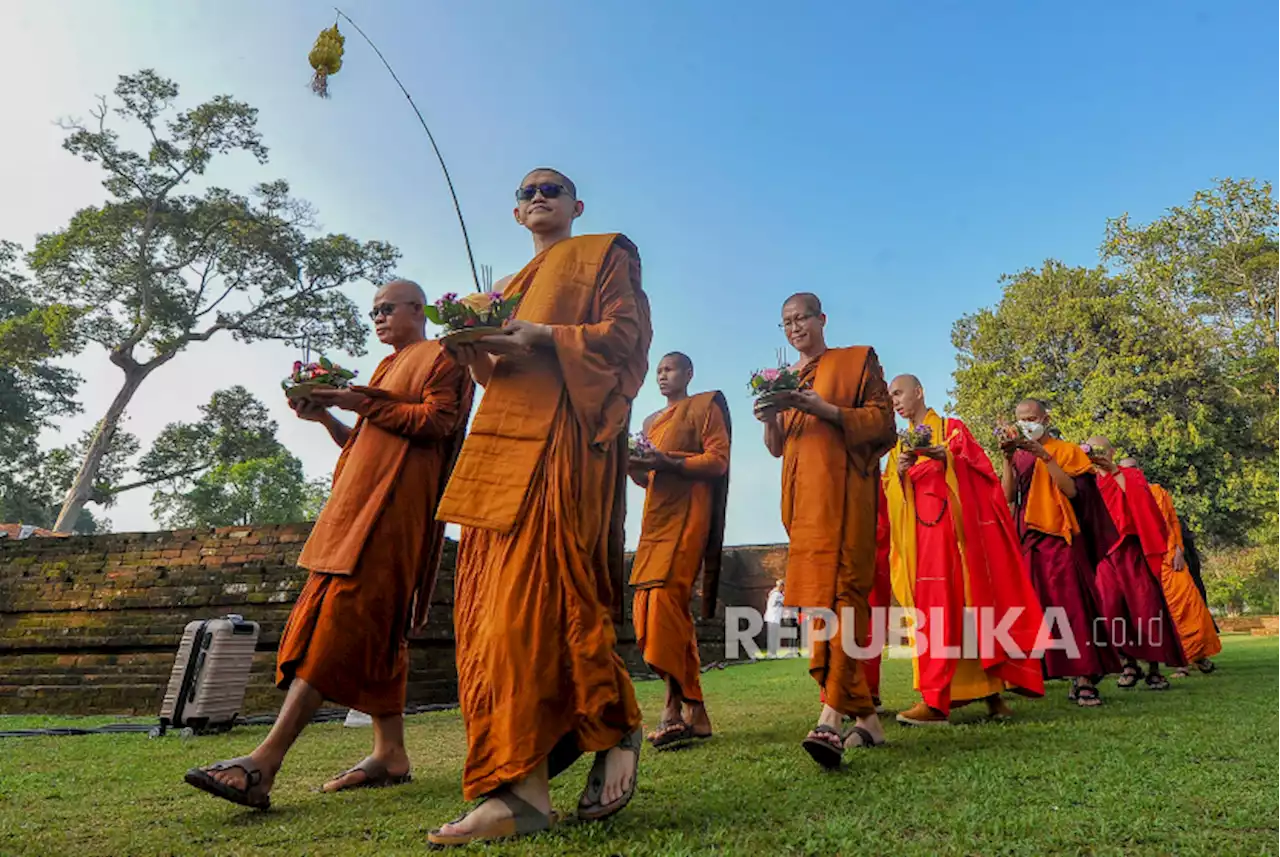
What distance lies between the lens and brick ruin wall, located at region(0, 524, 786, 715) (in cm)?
809

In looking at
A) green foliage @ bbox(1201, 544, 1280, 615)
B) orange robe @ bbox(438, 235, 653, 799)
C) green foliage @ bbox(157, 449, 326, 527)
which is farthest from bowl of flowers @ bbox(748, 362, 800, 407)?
green foliage @ bbox(157, 449, 326, 527)

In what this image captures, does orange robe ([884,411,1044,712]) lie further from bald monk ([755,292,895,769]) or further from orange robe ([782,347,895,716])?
orange robe ([782,347,895,716])

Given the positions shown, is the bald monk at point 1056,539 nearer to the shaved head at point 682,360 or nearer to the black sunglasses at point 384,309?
the shaved head at point 682,360

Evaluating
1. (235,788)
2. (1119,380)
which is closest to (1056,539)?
(235,788)

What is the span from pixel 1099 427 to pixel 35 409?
33573 mm

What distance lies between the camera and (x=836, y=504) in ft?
11.7

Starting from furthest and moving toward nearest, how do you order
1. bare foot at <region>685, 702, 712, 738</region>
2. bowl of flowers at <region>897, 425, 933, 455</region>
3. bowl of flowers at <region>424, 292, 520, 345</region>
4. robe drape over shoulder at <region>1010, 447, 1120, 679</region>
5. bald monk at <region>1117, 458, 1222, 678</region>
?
bald monk at <region>1117, 458, 1222, 678</region>, robe drape over shoulder at <region>1010, 447, 1120, 679</region>, bowl of flowers at <region>897, 425, 933, 455</region>, bare foot at <region>685, 702, 712, 738</region>, bowl of flowers at <region>424, 292, 520, 345</region>

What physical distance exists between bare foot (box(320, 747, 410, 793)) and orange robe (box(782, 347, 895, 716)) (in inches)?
67.0

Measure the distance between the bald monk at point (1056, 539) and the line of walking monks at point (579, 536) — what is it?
0.04 meters

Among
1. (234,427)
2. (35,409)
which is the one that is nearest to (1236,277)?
(234,427)

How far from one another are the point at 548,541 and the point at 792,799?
1122 millimetres

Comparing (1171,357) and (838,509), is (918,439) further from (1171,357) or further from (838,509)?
(1171,357)

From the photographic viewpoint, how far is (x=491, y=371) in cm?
263

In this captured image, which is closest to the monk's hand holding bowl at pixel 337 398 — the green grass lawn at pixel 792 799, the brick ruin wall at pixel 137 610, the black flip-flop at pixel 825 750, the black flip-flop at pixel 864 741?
the green grass lawn at pixel 792 799
